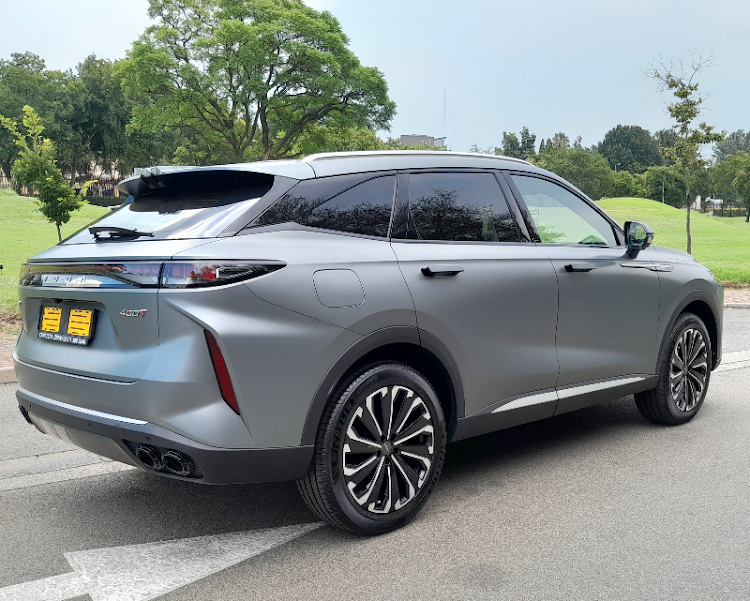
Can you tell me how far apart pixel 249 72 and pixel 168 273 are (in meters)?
38.7

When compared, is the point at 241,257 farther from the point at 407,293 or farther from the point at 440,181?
the point at 440,181

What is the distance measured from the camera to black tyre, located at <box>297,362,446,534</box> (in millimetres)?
3342

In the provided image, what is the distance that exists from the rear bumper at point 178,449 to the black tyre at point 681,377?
10.0ft

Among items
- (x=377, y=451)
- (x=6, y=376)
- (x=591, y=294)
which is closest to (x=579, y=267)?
(x=591, y=294)

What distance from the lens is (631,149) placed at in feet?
538

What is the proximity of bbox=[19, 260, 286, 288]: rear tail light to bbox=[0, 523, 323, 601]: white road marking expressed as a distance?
1142 millimetres

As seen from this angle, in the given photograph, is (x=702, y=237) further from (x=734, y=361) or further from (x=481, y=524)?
(x=481, y=524)

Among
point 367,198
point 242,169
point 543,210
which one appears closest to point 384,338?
point 367,198

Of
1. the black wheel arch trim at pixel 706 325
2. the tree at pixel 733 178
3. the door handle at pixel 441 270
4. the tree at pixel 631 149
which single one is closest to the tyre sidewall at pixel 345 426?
the door handle at pixel 441 270

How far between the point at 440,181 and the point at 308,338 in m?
1.30

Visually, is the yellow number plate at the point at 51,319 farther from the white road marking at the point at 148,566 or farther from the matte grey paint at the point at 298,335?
the white road marking at the point at 148,566

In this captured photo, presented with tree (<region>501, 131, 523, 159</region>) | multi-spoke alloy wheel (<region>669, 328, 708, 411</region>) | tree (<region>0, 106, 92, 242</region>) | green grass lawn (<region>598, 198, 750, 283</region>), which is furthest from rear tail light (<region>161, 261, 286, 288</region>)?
tree (<region>501, 131, 523, 159</region>)

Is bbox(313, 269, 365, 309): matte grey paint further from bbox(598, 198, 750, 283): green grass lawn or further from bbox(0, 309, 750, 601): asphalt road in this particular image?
bbox(598, 198, 750, 283): green grass lawn

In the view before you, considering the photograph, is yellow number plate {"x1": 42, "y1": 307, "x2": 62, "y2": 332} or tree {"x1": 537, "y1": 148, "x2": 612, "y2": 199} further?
tree {"x1": 537, "y1": 148, "x2": 612, "y2": 199}
